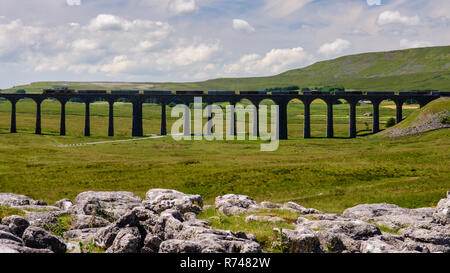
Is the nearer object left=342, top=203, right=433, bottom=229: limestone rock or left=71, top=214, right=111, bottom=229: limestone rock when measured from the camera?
left=71, top=214, right=111, bottom=229: limestone rock

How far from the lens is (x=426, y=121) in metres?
105

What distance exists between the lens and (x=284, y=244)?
15.9 metres

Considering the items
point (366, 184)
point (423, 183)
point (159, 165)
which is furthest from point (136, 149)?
point (423, 183)

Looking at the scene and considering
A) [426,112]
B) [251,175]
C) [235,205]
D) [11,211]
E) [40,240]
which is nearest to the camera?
[40,240]

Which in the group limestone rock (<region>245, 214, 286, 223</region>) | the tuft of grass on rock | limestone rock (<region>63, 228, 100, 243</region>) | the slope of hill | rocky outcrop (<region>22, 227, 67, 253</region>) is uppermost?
the slope of hill

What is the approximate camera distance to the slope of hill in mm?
101500

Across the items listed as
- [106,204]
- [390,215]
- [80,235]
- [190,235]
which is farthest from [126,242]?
[390,215]

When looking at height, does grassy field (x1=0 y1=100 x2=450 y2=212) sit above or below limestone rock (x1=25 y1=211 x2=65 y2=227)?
below

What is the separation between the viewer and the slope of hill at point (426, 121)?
333 feet

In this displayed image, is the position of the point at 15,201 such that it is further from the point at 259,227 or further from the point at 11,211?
the point at 259,227

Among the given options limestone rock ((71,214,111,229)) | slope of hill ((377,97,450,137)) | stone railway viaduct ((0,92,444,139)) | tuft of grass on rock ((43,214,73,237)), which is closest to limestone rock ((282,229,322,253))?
limestone rock ((71,214,111,229))

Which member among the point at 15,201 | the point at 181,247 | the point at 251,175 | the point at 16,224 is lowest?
the point at 251,175

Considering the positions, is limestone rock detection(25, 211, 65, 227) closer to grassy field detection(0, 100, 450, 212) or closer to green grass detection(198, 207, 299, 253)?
green grass detection(198, 207, 299, 253)
